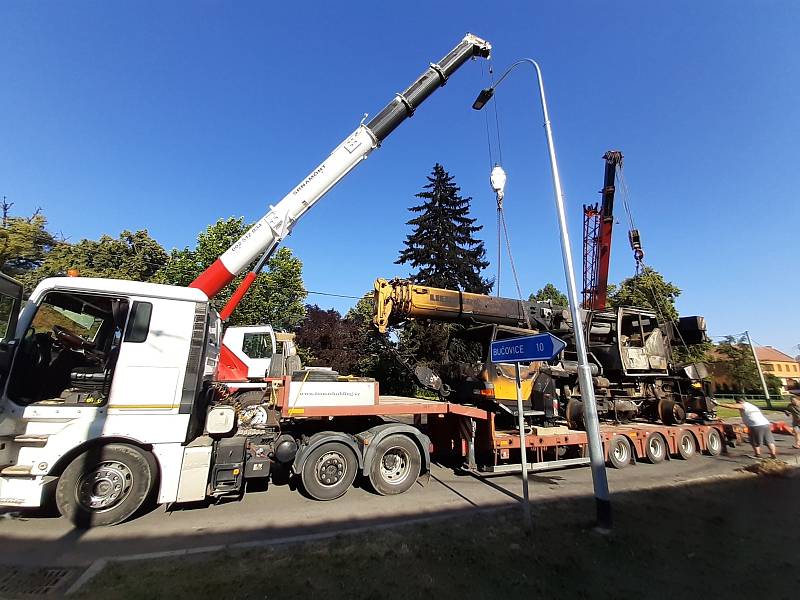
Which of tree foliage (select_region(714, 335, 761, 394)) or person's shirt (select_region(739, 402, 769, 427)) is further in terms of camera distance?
tree foliage (select_region(714, 335, 761, 394))

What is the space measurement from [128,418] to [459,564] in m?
4.81

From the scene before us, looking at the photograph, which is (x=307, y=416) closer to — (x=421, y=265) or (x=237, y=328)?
(x=237, y=328)

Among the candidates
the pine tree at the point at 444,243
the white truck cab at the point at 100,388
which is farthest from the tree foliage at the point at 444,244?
the white truck cab at the point at 100,388

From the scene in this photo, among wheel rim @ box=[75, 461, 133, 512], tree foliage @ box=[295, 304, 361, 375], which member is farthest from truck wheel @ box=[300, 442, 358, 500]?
tree foliage @ box=[295, 304, 361, 375]

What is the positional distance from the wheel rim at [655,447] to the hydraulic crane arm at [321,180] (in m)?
11.0

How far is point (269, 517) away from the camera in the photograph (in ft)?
18.8

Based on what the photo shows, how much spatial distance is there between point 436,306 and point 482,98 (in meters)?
4.73

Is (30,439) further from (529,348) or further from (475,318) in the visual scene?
(475,318)

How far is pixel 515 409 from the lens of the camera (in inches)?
346

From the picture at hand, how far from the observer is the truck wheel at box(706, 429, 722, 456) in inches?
443

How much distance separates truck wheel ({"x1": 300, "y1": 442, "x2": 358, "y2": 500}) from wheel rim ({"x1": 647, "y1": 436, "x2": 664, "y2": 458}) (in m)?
8.18

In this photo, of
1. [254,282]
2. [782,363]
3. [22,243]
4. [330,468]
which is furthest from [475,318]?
[782,363]

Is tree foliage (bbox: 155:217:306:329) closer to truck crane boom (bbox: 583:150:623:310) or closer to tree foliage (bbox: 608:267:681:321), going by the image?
truck crane boom (bbox: 583:150:623:310)

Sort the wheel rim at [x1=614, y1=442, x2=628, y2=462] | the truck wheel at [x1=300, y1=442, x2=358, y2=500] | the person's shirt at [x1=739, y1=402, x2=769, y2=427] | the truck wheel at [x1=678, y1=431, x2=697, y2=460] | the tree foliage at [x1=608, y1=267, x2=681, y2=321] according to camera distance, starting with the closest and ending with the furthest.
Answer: the truck wheel at [x1=300, y1=442, x2=358, y2=500], the wheel rim at [x1=614, y1=442, x2=628, y2=462], the person's shirt at [x1=739, y1=402, x2=769, y2=427], the truck wheel at [x1=678, y1=431, x2=697, y2=460], the tree foliage at [x1=608, y1=267, x2=681, y2=321]
